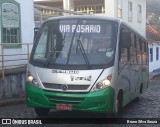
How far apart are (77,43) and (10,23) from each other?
899 cm

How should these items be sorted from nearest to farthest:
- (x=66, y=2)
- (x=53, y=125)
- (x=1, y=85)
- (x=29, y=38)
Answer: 1. (x=53, y=125)
2. (x=1, y=85)
3. (x=29, y=38)
4. (x=66, y=2)

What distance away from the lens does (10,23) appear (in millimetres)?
17594

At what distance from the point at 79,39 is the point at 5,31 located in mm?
8724

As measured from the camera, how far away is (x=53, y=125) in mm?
8883

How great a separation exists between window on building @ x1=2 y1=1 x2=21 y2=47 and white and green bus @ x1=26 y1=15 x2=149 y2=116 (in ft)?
25.5

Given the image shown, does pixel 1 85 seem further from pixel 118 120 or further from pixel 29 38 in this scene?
pixel 29 38

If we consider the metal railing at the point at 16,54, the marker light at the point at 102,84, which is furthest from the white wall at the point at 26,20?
the marker light at the point at 102,84

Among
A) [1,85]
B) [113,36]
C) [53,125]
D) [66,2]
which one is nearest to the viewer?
[53,125]

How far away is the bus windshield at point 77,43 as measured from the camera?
9.16 meters

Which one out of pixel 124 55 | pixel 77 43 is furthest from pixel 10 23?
pixel 77 43

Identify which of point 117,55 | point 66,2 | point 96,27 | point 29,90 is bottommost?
point 29,90

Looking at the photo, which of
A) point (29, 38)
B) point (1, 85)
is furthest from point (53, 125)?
point (29, 38)

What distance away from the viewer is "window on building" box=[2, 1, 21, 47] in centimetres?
1719

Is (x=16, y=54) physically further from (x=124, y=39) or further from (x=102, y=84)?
(x=102, y=84)
